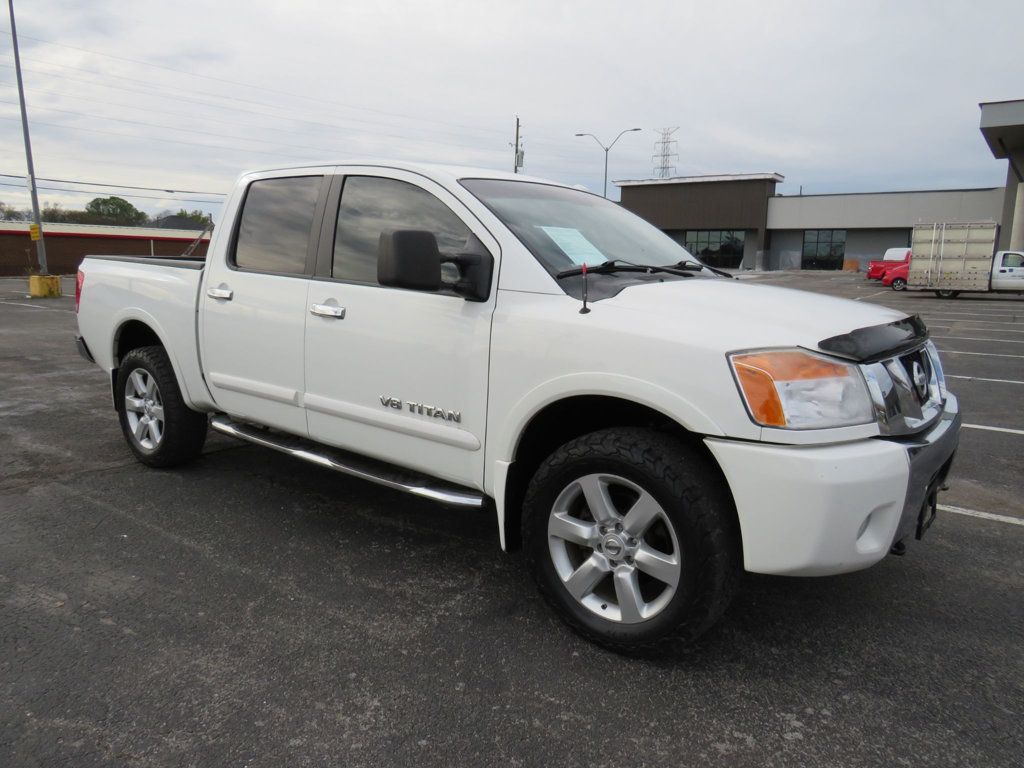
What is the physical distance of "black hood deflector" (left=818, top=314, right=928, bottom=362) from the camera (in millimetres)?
2415

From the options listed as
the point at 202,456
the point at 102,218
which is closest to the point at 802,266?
the point at 202,456

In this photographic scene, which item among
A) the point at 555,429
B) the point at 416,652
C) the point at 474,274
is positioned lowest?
the point at 416,652

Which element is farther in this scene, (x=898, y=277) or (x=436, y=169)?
(x=898, y=277)

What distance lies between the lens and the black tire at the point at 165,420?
450 centimetres

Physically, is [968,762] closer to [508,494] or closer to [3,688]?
[508,494]

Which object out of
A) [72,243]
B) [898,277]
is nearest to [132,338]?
[898,277]

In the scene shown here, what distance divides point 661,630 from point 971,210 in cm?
5541

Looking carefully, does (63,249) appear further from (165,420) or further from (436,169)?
(436,169)

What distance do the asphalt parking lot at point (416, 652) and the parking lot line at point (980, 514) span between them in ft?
0.11

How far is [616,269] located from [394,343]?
1.00 m

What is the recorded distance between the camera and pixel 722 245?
57.3 m

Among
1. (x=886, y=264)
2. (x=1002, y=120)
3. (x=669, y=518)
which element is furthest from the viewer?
(x=886, y=264)

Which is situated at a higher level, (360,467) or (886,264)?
(886,264)

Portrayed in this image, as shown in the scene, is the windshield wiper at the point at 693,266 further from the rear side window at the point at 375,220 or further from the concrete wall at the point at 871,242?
the concrete wall at the point at 871,242
